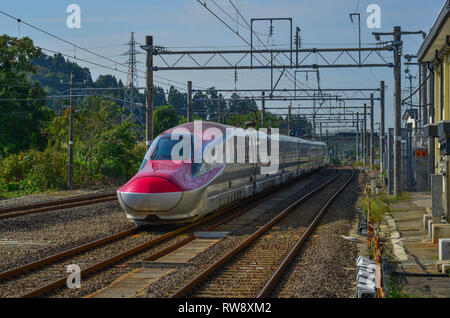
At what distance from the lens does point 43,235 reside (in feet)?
41.4

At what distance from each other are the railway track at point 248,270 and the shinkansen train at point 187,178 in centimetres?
177

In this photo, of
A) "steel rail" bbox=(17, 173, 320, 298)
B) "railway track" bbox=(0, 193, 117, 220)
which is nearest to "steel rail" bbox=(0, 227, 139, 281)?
"steel rail" bbox=(17, 173, 320, 298)

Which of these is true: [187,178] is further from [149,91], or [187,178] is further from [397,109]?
[397,109]

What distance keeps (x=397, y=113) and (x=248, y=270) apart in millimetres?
15667

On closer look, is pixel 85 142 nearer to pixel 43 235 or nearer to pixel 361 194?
pixel 361 194

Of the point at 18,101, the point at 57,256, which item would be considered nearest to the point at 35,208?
the point at 57,256

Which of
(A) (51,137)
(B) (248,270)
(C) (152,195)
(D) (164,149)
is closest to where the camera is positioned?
(B) (248,270)

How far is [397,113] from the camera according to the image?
2280cm

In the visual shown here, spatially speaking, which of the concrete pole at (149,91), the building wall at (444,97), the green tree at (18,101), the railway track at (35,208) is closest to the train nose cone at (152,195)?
the railway track at (35,208)

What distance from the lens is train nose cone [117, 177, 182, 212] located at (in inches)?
480

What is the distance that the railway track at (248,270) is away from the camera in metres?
7.68

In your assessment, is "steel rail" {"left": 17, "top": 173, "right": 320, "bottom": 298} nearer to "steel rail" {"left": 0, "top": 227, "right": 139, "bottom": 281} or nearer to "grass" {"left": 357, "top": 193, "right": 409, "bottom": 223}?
"steel rail" {"left": 0, "top": 227, "right": 139, "bottom": 281}
